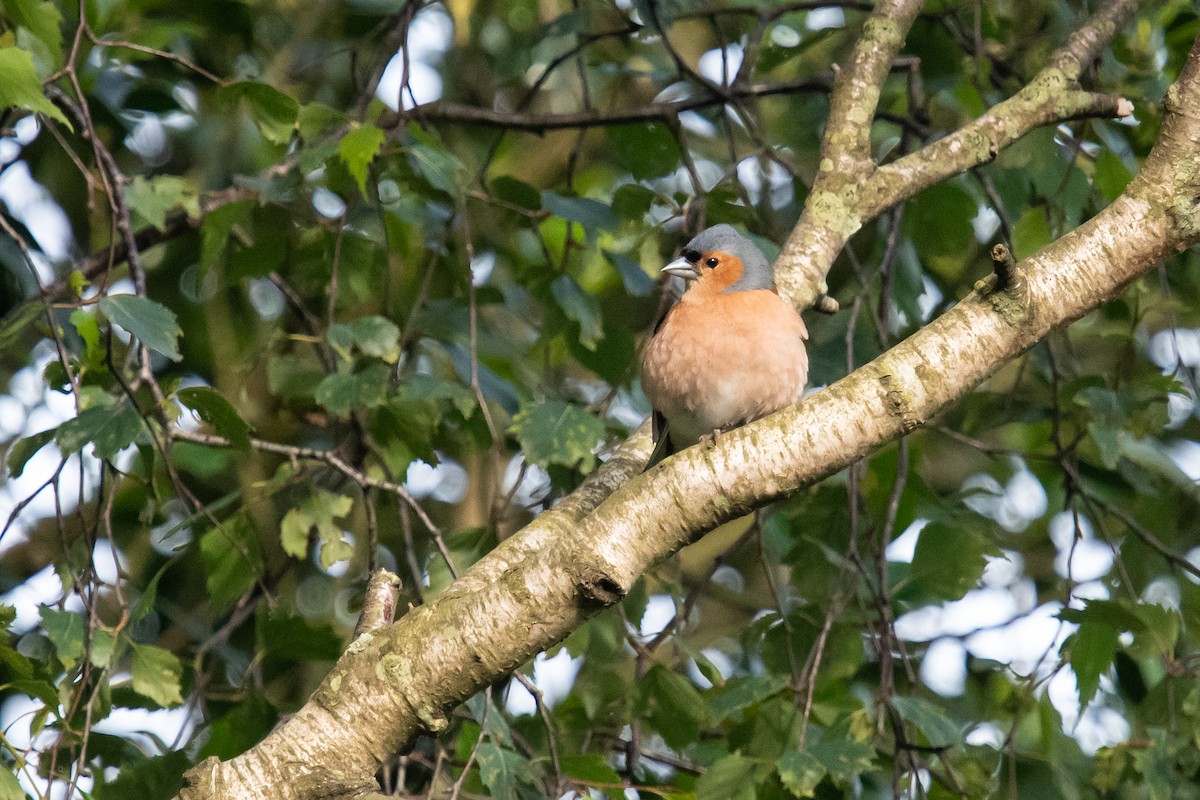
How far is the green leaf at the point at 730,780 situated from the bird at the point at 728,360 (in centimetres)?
91

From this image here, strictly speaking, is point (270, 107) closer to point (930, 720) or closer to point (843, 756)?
point (843, 756)

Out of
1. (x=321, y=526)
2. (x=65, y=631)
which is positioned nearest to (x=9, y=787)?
(x=65, y=631)

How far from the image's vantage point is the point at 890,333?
4.66 m

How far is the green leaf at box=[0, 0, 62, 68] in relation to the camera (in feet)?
11.7

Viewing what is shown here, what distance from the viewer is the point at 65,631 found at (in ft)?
10.5

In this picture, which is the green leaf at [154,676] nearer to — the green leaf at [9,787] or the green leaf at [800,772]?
the green leaf at [9,787]

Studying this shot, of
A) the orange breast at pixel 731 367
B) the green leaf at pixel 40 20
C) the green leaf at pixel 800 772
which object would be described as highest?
the green leaf at pixel 40 20

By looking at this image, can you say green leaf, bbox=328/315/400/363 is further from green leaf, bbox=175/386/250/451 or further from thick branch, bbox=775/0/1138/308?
thick branch, bbox=775/0/1138/308

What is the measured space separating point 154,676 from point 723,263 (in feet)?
7.27

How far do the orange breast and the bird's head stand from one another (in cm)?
11

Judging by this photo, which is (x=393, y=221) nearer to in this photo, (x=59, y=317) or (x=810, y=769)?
(x=59, y=317)

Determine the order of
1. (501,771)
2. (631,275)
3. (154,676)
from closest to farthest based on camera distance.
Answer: (501,771) → (154,676) → (631,275)

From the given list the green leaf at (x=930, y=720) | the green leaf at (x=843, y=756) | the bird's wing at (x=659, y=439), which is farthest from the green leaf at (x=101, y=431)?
the green leaf at (x=930, y=720)

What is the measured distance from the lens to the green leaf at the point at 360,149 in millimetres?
3561
